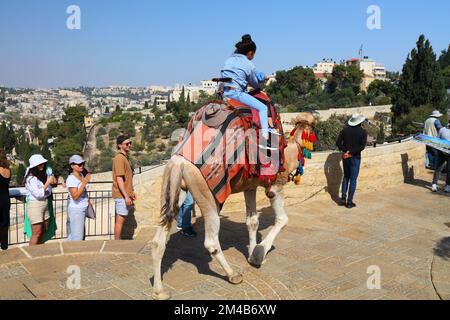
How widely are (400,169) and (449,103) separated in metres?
41.7

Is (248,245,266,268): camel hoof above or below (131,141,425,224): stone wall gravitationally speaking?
below

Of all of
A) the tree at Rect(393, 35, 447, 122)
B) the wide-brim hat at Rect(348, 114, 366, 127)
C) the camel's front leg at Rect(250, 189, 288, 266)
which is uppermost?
the tree at Rect(393, 35, 447, 122)

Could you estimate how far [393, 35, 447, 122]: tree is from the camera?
46562mm

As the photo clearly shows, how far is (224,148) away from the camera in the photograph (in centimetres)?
461

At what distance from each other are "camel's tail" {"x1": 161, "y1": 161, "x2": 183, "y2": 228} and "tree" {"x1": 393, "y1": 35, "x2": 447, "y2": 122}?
153 feet

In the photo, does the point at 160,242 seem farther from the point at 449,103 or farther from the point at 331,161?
the point at 449,103

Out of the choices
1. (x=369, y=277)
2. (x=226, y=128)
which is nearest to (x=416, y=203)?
(x=369, y=277)

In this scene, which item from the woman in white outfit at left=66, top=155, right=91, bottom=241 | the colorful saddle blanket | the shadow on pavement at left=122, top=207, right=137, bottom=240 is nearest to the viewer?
the woman in white outfit at left=66, top=155, right=91, bottom=241

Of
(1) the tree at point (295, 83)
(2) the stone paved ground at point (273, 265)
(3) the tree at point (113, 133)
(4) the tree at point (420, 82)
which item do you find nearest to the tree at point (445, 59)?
(1) the tree at point (295, 83)

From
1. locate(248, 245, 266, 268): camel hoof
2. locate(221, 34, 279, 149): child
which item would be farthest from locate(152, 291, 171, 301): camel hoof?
locate(221, 34, 279, 149): child

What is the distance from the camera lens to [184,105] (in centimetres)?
10619

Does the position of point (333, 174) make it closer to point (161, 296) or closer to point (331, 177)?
point (331, 177)

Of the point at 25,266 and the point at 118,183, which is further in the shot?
the point at 118,183

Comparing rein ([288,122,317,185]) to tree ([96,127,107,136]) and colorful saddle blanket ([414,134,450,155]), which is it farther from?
tree ([96,127,107,136])
